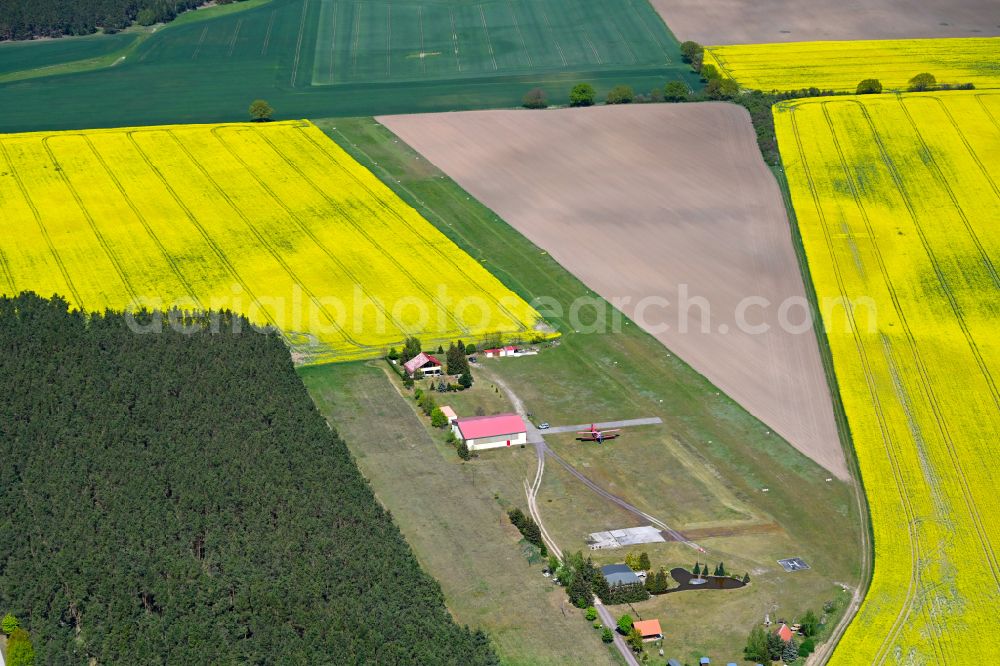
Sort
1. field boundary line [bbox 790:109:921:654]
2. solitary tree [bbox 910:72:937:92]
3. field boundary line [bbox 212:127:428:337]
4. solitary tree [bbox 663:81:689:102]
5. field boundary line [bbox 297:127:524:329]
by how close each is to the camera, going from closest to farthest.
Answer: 1. field boundary line [bbox 790:109:921:654]
2. field boundary line [bbox 212:127:428:337]
3. field boundary line [bbox 297:127:524:329]
4. solitary tree [bbox 663:81:689:102]
5. solitary tree [bbox 910:72:937:92]

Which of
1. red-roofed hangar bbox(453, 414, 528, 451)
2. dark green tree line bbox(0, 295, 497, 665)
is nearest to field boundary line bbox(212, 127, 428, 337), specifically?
dark green tree line bbox(0, 295, 497, 665)

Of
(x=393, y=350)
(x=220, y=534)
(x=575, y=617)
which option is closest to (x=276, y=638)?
(x=220, y=534)

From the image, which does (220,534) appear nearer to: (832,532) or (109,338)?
(109,338)

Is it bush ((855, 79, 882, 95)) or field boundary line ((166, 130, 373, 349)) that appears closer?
field boundary line ((166, 130, 373, 349))

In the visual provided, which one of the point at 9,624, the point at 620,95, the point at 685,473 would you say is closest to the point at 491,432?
the point at 685,473

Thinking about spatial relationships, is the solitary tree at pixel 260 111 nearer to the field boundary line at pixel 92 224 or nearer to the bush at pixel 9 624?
the field boundary line at pixel 92 224

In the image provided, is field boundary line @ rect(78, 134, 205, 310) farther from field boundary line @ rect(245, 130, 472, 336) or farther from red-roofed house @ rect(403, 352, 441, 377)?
red-roofed house @ rect(403, 352, 441, 377)

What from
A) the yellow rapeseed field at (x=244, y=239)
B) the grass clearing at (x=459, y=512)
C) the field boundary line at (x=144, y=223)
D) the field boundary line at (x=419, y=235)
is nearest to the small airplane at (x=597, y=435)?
the grass clearing at (x=459, y=512)
